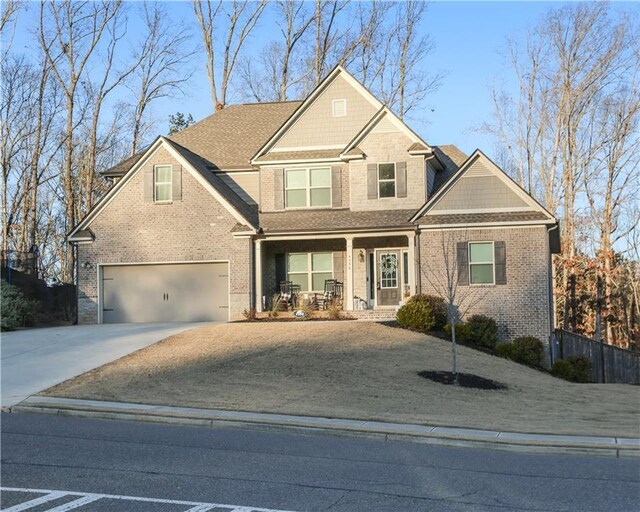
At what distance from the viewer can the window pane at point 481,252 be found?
25938mm

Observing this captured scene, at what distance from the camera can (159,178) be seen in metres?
28.1

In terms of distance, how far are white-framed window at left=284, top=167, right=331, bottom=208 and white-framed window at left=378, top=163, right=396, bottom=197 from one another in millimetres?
1971

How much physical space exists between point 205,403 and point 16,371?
18.9 feet

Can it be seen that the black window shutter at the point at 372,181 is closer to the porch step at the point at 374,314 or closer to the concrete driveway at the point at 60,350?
the porch step at the point at 374,314

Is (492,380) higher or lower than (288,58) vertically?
lower

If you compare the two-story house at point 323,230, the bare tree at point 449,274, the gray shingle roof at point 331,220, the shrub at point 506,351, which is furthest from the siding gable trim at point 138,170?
the shrub at point 506,351

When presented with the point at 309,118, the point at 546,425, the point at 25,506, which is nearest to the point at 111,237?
the point at 309,118

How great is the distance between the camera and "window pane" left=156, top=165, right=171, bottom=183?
91.9 ft

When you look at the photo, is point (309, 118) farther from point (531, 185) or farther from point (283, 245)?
point (531, 185)

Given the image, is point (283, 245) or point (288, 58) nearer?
point (283, 245)

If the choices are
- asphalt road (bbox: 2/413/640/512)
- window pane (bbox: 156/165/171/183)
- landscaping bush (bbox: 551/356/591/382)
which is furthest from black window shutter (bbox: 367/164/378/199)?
asphalt road (bbox: 2/413/640/512)

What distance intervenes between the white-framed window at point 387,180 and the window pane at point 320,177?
1979 millimetres

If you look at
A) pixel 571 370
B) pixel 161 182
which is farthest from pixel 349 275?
pixel 571 370

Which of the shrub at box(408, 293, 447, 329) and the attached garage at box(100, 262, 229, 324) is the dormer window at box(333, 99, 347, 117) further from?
the shrub at box(408, 293, 447, 329)
